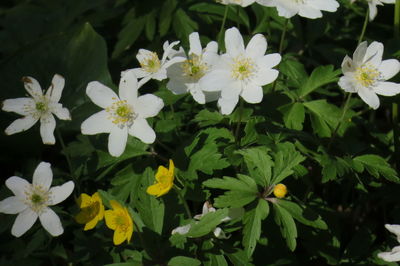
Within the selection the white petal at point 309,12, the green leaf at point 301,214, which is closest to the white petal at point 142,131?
the green leaf at point 301,214

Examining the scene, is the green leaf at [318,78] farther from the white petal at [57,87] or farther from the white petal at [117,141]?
the white petal at [57,87]

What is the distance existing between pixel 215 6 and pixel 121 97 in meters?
0.96

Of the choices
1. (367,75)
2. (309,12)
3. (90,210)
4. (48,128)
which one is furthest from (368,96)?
(48,128)

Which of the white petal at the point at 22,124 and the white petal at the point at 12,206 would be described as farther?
the white petal at the point at 22,124

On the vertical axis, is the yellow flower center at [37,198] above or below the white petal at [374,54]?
below

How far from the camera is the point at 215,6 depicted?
108 inches

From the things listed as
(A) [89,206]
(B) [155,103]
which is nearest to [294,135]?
(B) [155,103]

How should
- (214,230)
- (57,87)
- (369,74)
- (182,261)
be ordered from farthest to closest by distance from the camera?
(57,87) < (369,74) < (214,230) < (182,261)

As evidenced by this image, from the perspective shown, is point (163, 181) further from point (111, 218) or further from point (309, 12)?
point (309, 12)

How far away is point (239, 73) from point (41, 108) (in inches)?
35.0

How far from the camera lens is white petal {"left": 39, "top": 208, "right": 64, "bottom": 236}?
6.49 ft

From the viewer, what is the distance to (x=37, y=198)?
2.04 metres

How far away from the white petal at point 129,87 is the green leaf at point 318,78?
0.80 m

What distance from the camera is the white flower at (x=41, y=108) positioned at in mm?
2174
